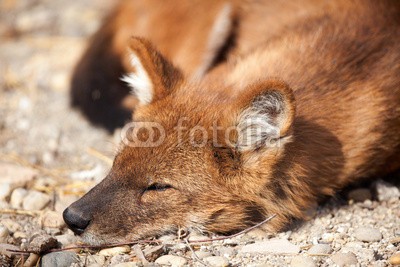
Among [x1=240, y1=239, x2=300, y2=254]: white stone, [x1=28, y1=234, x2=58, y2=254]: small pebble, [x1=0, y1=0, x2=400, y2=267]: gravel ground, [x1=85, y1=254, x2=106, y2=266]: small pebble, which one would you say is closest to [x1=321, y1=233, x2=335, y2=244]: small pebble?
[x1=0, y1=0, x2=400, y2=267]: gravel ground

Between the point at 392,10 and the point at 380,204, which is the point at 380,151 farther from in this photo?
the point at 392,10

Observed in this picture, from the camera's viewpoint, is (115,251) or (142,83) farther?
(142,83)

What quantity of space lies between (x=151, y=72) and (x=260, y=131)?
0.93 metres

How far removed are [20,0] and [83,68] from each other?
112 inches

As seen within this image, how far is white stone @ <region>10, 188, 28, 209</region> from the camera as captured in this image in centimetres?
446

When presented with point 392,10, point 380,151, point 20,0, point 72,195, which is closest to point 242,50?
point 392,10

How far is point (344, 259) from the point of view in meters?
3.67

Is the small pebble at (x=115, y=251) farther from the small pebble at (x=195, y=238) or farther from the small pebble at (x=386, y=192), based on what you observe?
the small pebble at (x=386, y=192)

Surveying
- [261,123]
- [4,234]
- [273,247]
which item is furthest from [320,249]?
[4,234]

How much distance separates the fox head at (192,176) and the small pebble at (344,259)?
1.60 feet

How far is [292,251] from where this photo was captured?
3816 millimetres

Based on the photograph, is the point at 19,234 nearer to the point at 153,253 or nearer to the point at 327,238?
the point at 153,253

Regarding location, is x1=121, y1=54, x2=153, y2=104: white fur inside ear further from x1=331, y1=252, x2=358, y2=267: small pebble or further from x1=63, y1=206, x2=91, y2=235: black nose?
x1=331, y1=252, x2=358, y2=267: small pebble

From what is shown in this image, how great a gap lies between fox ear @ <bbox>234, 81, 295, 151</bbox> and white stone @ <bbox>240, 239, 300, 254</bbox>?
622 millimetres
